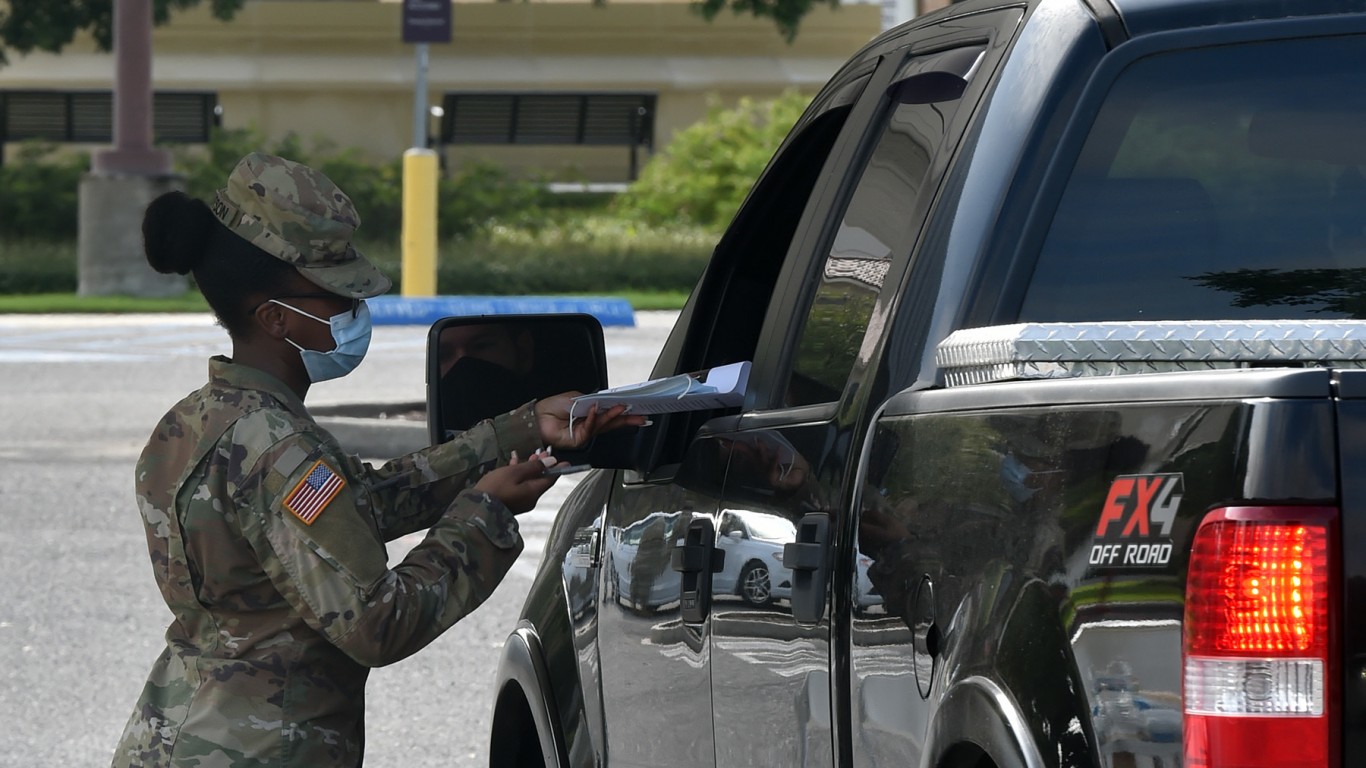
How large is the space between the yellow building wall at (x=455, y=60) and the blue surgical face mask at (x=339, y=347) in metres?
37.0

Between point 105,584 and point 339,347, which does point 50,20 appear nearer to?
point 105,584

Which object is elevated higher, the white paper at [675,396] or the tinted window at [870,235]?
the tinted window at [870,235]

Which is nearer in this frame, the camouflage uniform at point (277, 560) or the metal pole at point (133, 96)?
the camouflage uniform at point (277, 560)

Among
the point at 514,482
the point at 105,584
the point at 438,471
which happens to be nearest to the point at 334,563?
the point at 514,482

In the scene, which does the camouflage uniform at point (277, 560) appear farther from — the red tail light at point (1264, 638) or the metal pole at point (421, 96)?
the metal pole at point (421, 96)

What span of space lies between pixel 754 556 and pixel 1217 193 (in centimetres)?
79

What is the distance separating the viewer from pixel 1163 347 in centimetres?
204

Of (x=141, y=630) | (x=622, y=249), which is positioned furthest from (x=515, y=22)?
(x=141, y=630)

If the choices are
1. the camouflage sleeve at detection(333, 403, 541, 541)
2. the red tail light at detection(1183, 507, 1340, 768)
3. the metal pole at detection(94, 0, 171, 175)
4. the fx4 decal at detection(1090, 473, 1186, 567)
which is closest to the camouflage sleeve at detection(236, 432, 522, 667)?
the camouflage sleeve at detection(333, 403, 541, 541)

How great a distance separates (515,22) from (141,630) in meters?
34.0

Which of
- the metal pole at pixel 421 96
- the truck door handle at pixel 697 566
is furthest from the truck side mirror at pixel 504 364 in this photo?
the metal pole at pixel 421 96

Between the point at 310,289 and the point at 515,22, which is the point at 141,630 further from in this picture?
the point at 515,22

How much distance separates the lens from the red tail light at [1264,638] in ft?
5.87

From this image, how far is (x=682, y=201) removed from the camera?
114 ft
